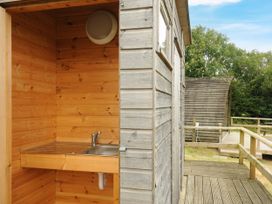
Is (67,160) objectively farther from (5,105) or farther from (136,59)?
(136,59)

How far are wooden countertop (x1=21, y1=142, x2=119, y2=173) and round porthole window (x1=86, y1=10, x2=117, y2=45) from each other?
1.13m

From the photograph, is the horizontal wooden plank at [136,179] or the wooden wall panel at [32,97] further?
the wooden wall panel at [32,97]

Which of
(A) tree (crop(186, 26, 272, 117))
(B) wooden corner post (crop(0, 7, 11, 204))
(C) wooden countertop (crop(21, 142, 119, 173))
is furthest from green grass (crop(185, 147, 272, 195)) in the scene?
(A) tree (crop(186, 26, 272, 117))

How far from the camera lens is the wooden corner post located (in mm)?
1989

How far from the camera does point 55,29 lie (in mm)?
3084

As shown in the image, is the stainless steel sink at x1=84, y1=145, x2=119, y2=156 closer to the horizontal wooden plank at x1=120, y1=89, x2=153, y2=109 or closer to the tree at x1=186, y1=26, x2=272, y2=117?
the horizontal wooden plank at x1=120, y1=89, x2=153, y2=109

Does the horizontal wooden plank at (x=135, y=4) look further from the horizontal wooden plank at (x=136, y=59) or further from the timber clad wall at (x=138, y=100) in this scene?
the horizontal wooden plank at (x=136, y=59)

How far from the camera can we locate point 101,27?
2797mm

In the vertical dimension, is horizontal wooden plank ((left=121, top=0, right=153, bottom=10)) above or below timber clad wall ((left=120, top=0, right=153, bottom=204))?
above

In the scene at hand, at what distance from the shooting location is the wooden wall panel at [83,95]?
294 cm

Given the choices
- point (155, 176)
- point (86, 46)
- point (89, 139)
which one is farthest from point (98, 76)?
point (155, 176)

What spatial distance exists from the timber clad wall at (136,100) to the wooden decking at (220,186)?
2338 mm

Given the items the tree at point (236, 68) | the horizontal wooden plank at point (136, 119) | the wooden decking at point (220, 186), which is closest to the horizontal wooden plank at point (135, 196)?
the horizontal wooden plank at point (136, 119)

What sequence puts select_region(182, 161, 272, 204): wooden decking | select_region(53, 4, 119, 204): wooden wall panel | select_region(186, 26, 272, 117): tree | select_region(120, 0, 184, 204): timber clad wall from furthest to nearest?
select_region(186, 26, 272, 117): tree < select_region(182, 161, 272, 204): wooden decking < select_region(53, 4, 119, 204): wooden wall panel < select_region(120, 0, 184, 204): timber clad wall
